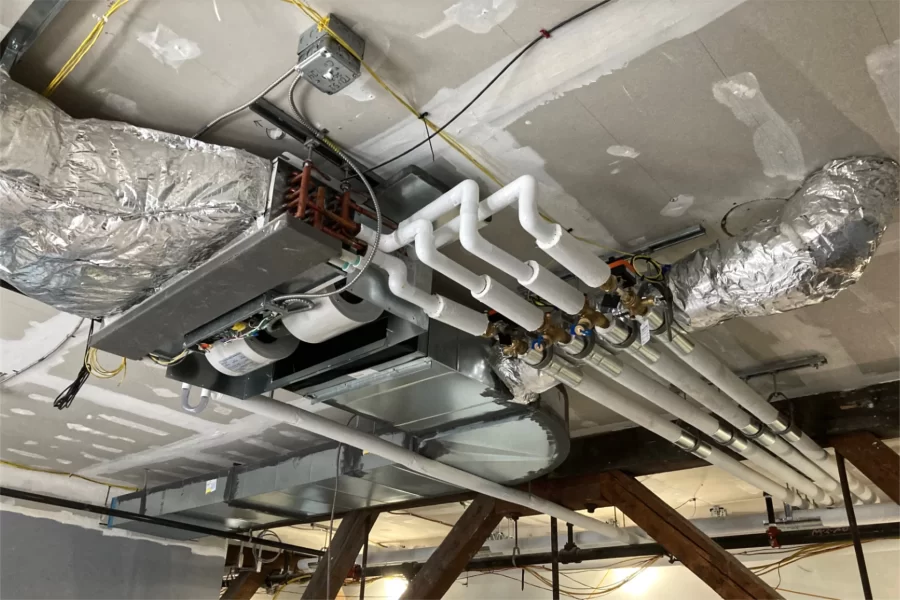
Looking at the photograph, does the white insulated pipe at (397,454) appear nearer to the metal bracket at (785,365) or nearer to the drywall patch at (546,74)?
the drywall patch at (546,74)

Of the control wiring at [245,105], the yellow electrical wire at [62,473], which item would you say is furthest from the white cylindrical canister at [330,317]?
the yellow electrical wire at [62,473]

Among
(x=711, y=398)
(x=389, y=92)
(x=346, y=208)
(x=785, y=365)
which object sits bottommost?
(x=711, y=398)

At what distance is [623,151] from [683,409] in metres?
0.99

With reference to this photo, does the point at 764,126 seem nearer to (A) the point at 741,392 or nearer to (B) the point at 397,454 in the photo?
(A) the point at 741,392

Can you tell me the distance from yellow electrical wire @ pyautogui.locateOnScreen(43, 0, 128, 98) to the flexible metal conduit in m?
1.18

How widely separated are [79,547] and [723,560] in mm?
3472

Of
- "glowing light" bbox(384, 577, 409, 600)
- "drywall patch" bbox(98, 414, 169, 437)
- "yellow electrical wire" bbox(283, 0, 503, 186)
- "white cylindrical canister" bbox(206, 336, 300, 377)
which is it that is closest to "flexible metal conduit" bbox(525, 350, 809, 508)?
"yellow electrical wire" bbox(283, 0, 503, 186)

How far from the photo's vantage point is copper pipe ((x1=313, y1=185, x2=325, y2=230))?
125 cm

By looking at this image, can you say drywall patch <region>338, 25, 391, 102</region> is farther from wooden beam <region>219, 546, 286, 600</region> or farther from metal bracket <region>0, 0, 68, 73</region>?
wooden beam <region>219, 546, 286, 600</region>

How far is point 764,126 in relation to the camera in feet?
4.46

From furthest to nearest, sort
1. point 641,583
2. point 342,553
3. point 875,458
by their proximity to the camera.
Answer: point 641,583 < point 342,553 < point 875,458

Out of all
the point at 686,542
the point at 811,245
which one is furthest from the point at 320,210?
the point at 686,542

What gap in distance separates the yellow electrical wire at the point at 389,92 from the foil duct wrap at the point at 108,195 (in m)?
0.27

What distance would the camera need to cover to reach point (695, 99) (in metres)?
1.30
